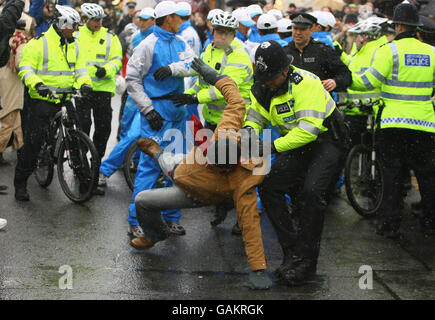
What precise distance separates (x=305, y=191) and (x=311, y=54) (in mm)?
2185

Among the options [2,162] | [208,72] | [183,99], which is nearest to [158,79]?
[183,99]

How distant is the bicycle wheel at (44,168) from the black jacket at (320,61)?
3.24 metres

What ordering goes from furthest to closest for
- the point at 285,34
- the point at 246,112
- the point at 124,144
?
the point at 285,34 → the point at 124,144 → the point at 246,112

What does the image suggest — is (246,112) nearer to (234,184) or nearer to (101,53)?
(234,184)

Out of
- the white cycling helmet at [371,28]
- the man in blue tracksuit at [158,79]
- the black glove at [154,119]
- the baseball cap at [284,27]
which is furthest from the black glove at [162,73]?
the baseball cap at [284,27]

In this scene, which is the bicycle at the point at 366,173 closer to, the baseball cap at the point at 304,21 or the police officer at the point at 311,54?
the police officer at the point at 311,54

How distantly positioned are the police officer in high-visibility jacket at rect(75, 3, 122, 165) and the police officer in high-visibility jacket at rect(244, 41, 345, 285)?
364 centimetres

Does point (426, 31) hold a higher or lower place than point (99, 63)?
higher

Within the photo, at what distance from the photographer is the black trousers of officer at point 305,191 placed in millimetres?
5477

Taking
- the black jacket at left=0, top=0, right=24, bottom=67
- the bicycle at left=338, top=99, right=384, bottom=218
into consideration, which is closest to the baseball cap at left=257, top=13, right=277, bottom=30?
the bicycle at left=338, top=99, right=384, bottom=218

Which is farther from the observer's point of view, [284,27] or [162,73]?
[284,27]

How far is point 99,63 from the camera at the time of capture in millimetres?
8953
